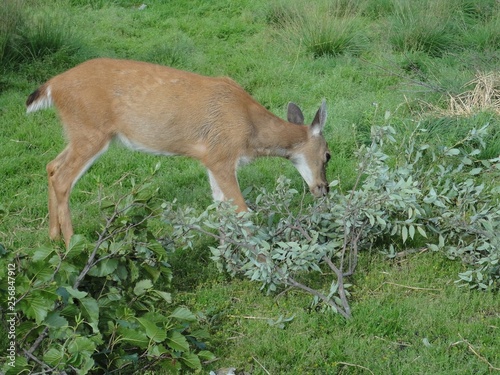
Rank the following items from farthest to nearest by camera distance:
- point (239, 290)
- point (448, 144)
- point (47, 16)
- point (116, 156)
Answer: point (47, 16) → point (116, 156) → point (448, 144) → point (239, 290)

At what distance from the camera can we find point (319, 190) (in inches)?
308

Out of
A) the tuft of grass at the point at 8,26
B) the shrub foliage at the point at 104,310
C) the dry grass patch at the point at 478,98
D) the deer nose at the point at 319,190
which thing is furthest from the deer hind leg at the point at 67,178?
the dry grass patch at the point at 478,98

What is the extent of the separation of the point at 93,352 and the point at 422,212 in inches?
116

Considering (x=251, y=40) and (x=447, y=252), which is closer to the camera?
(x=447, y=252)

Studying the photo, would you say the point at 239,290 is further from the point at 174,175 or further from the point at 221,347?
the point at 174,175

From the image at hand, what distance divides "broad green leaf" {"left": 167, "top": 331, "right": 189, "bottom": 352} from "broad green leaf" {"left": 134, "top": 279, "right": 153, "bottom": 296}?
1.78ft

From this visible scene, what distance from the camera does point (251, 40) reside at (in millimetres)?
12000

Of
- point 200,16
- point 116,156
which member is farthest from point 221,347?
point 200,16

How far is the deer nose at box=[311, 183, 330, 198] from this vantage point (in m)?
7.80

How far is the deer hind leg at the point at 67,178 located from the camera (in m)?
7.25

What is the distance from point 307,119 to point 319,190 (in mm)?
1929

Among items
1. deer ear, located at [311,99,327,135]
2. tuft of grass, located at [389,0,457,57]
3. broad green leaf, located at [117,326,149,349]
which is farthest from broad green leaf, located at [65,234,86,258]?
tuft of grass, located at [389,0,457,57]

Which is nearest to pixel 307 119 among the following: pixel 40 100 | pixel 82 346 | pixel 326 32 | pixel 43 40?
pixel 326 32

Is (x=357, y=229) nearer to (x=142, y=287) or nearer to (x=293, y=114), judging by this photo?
(x=293, y=114)
